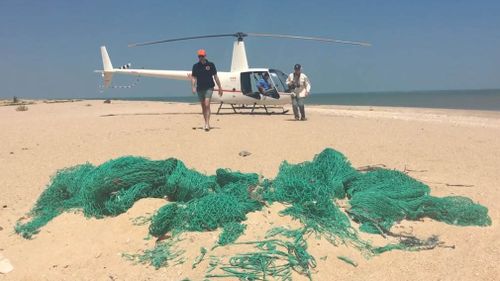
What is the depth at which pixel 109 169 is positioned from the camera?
15.1ft

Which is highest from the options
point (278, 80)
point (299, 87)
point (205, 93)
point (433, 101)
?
point (278, 80)

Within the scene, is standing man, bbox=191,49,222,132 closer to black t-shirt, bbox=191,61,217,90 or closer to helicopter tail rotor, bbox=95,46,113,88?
black t-shirt, bbox=191,61,217,90

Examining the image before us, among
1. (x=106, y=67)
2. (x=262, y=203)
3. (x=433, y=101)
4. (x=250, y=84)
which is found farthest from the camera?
(x=433, y=101)

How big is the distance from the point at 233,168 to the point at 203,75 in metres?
4.72

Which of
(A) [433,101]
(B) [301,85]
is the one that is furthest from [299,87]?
(A) [433,101]

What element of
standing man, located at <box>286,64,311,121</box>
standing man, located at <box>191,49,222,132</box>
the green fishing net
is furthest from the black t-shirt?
the green fishing net

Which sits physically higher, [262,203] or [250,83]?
[250,83]

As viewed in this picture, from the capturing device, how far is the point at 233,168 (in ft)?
21.7

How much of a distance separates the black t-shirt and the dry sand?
3.81 ft

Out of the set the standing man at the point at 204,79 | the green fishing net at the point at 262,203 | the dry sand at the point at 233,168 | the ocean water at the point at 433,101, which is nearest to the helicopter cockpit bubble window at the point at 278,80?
the dry sand at the point at 233,168

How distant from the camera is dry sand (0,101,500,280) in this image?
11.5ft

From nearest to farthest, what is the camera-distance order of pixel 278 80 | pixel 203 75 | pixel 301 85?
pixel 203 75
pixel 301 85
pixel 278 80

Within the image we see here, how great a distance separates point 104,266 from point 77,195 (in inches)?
57.6

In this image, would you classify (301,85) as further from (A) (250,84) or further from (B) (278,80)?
(A) (250,84)
